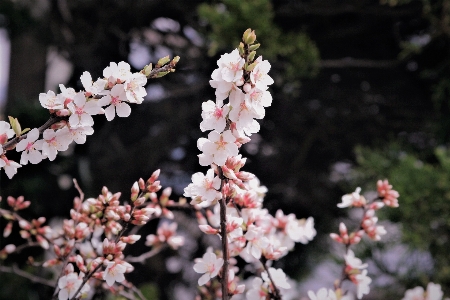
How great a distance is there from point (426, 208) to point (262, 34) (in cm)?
62

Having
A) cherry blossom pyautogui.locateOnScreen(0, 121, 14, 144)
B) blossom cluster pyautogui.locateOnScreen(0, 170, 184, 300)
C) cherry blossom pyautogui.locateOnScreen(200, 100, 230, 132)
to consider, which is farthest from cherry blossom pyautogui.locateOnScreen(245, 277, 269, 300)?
cherry blossom pyautogui.locateOnScreen(0, 121, 14, 144)

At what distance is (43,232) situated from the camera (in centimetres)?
70

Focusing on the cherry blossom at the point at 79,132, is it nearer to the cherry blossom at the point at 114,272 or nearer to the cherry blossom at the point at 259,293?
the cherry blossom at the point at 114,272

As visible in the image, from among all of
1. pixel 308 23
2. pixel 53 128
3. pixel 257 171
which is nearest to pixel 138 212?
pixel 53 128

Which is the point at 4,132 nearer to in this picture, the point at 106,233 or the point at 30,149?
the point at 30,149

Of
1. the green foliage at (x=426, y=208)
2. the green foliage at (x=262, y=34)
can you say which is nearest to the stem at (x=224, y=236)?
the green foliage at (x=426, y=208)

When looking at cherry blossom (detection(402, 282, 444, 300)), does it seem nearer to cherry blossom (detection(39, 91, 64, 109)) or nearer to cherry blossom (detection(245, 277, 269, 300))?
cherry blossom (detection(245, 277, 269, 300))

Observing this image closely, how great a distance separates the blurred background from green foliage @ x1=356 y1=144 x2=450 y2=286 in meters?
0.03

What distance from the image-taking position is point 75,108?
48 centimetres

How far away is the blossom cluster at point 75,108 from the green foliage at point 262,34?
752mm

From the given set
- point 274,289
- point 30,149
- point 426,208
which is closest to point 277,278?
point 274,289

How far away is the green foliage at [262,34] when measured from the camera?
3.91 ft

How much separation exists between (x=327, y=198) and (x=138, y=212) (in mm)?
1162

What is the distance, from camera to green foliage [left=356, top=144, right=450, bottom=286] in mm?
1039
